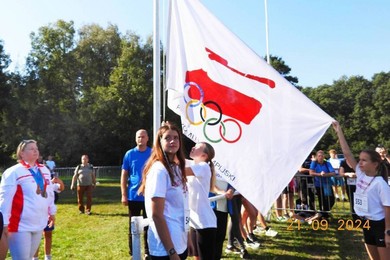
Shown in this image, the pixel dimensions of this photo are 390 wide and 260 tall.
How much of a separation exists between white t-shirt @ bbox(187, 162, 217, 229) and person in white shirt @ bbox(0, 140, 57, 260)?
178cm

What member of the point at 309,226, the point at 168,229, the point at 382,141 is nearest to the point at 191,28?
the point at 168,229

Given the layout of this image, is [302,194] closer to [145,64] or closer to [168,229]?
[168,229]

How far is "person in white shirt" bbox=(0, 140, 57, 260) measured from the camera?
4009mm

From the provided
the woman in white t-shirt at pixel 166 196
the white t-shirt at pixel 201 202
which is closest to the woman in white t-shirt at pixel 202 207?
the white t-shirt at pixel 201 202

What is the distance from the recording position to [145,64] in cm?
3622

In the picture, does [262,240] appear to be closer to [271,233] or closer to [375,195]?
[271,233]

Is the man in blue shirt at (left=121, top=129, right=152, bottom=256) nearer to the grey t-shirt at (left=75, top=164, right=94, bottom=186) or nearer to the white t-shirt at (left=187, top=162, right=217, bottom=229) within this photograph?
the white t-shirt at (left=187, top=162, right=217, bottom=229)

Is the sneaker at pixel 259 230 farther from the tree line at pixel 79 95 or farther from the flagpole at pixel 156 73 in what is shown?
the tree line at pixel 79 95

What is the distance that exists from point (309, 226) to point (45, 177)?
6.80 meters

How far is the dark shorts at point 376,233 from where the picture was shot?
4.45 meters

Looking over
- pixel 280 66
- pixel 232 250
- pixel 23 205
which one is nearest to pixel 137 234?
pixel 23 205

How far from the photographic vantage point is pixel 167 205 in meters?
2.73

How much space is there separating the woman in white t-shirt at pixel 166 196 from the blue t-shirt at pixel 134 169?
3.17 meters

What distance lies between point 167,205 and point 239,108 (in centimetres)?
232
